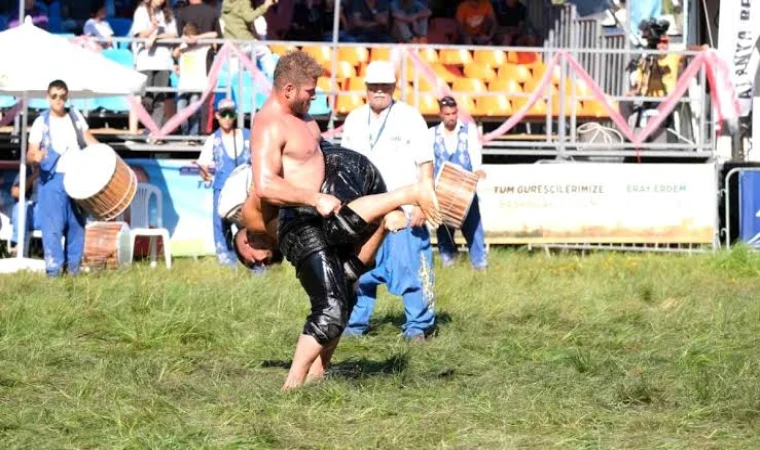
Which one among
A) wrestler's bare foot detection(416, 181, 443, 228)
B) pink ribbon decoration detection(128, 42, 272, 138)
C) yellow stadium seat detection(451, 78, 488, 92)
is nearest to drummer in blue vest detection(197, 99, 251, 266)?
pink ribbon decoration detection(128, 42, 272, 138)

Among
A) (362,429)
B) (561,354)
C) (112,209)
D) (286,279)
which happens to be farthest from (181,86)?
(362,429)

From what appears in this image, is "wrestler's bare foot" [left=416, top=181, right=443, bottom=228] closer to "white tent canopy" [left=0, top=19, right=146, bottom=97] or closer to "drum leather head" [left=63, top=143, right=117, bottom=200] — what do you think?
"drum leather head" [left=63, top=143, right=117, bottom=200]

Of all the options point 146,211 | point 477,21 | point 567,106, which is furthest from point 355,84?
point 146,211

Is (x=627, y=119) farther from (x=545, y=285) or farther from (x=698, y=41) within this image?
(x=545, y=285)

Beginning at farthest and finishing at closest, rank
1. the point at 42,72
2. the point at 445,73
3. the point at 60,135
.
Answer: the point at 445,73 → the point at 42,72 → the point at 60,135

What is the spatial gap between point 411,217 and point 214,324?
164cm

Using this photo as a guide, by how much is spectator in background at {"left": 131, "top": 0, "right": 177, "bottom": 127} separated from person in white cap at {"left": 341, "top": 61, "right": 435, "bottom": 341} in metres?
6.58

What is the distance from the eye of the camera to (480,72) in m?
18.3

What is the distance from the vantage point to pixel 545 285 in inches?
512

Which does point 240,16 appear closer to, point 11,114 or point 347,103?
point 347,103

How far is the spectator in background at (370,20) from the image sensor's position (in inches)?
757

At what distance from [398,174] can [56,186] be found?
5.24 m

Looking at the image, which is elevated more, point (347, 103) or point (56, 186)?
point (347, 103)

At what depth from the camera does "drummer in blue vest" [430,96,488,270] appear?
14.4 meters
